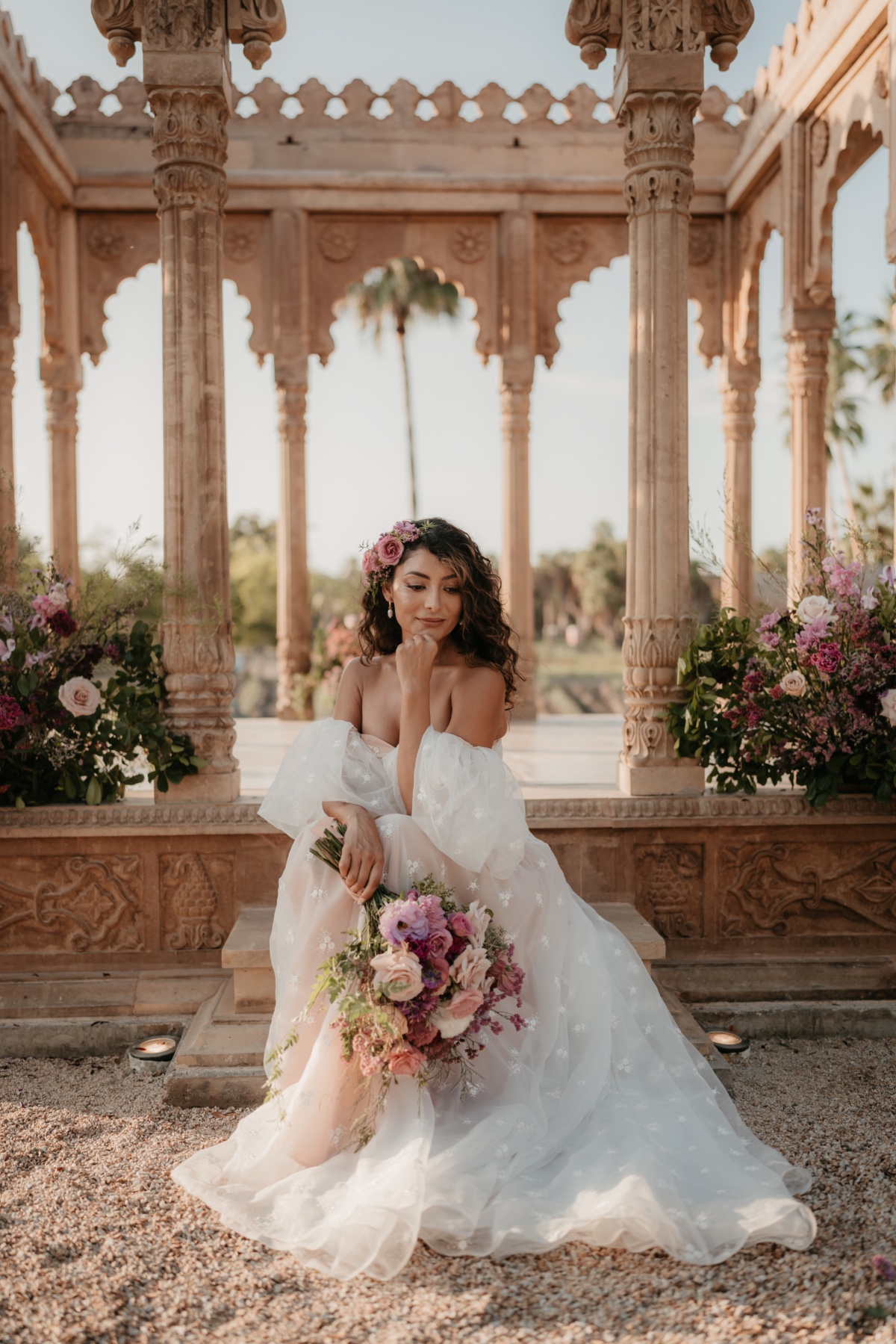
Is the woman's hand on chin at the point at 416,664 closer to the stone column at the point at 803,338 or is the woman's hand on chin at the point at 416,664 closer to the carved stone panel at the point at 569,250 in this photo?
the stone column at the point at 803,338

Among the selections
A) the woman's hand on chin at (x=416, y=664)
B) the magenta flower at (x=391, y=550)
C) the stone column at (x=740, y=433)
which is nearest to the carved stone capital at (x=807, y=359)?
the stone column at (x=740, y=433)

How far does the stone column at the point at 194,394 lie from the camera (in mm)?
4652

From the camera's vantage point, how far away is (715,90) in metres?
8.83

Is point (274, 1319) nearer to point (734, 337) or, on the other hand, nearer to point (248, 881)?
point (248, 881)

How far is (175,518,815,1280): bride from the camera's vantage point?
2.55 m

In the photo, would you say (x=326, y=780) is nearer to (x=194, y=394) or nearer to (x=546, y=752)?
(x=194, y=394)

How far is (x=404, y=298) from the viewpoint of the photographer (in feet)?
85.9

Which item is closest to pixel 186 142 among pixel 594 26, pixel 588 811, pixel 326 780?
pixel 594 26

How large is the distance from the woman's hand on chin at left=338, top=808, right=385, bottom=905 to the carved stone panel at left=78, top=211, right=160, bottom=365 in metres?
7.54

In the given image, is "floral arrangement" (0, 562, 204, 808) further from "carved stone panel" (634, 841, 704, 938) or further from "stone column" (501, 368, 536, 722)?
"stone column" (501, 368, 536, 722)

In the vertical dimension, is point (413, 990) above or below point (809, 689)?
below

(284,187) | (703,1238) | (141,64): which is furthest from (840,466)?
(703,1238)

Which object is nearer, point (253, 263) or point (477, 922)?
point (477, 922)

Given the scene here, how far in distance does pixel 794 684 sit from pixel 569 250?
6.27 metres
